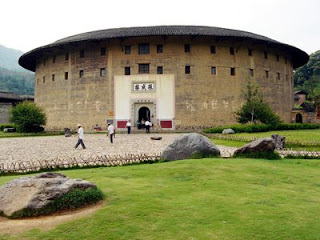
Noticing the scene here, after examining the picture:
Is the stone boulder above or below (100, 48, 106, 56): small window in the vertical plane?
below

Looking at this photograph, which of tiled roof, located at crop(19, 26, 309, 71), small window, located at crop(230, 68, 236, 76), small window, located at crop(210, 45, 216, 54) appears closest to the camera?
tiled roof, located at crop(19, 26, 309, 71)

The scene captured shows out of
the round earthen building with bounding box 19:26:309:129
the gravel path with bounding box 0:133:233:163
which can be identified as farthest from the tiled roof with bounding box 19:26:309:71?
the gravel path with bounding box 0:133:233:163

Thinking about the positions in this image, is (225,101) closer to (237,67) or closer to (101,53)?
(237,67)

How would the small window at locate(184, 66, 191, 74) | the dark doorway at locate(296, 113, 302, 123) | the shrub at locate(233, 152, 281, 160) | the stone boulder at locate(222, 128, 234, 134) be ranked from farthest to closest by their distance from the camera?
the dark doorway at locate(296, 113, 302, 123), the small window at locate(184, 66, 191, 74), the stone boulder at locate(222, 128, 234, 134), the shrub at locate(233, 152, 281, 160)

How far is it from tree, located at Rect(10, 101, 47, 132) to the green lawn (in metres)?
20.3

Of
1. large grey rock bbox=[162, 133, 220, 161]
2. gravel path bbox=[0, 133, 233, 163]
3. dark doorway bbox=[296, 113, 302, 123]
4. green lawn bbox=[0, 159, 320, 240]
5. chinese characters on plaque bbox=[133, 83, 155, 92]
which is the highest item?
chinese characters on plaque bbox=[133, 83, 155, 92]

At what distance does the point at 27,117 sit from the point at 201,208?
77.6 feet

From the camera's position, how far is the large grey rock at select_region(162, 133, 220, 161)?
9984 millimetres

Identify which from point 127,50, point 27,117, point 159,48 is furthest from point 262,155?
point 27,117

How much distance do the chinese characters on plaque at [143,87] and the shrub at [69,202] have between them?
22.9 meters

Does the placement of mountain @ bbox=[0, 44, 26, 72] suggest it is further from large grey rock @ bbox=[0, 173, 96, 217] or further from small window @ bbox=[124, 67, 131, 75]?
large grey rock @ bbox=[0, 173, 96, 217]

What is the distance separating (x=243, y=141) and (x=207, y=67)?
1308 centimetres

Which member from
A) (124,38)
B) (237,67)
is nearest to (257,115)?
(237,67)

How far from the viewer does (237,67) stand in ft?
94.7
